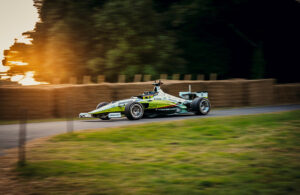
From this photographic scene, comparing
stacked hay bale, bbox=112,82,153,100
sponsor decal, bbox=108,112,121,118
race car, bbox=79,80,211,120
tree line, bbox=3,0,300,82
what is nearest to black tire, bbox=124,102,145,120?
race car, bbox=79,80,211,120

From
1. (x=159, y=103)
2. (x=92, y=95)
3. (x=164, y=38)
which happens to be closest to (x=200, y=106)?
(x=159, y=103)

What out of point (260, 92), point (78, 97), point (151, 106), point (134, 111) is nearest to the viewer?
point (134, 111)

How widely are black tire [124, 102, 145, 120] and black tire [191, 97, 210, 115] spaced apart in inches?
86.4

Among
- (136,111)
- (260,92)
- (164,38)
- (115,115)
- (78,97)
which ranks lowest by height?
(115,115)

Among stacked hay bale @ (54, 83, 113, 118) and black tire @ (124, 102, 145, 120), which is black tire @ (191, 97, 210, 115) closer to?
black tire @ (124, 102, 145, 120)

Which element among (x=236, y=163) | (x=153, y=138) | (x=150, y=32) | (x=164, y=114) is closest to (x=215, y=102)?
(x=164, y=114)

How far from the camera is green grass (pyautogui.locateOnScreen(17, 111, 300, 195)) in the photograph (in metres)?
4.96

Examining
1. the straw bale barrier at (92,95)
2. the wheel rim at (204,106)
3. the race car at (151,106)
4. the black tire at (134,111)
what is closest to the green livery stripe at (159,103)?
the race car at (151,106)

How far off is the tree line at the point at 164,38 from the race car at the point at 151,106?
788 cm

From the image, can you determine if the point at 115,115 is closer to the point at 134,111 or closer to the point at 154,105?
the point at 134,111

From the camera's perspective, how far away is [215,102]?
19.0 m

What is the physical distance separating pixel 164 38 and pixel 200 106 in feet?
33.6

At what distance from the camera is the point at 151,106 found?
1355cm

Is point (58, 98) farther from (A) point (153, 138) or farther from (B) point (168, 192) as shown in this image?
(B) point (168, 192)
